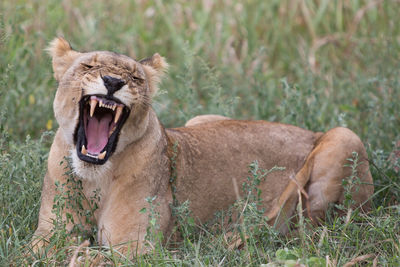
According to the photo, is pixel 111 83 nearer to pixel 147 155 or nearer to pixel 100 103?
pixel 100 103

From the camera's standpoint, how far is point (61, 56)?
4.16 meters

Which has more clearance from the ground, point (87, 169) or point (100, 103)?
point (100, 103)

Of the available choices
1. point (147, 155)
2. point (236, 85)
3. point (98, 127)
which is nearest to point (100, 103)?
point (98, 127)

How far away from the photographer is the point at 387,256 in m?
3.79

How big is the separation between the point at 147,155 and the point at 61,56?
781 mm

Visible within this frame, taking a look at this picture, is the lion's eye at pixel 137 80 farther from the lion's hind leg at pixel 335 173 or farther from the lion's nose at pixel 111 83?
the lion's hind leg at pixel 335 173

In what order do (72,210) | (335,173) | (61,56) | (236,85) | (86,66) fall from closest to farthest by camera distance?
(86,66), (72,210), (61,56), (335,173), (236,85)

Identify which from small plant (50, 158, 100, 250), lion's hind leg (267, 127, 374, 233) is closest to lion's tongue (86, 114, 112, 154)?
small plant (50, 158, 100, 250)

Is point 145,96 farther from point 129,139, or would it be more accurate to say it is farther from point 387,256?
point 387,256

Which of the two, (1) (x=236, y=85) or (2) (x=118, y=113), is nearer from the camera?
(2) (x=118, y=113)

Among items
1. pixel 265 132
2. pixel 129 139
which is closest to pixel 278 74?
pixel 265 132

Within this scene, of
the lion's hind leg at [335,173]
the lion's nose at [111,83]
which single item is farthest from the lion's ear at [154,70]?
the lion's hind leg at [335,173]

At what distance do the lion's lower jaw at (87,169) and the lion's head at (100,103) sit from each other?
0.7 inches

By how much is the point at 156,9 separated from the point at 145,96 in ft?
15.9
